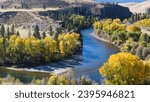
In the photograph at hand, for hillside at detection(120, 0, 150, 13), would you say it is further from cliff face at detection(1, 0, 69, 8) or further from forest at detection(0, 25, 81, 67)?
forest at detection(0, 25, 81, 67)

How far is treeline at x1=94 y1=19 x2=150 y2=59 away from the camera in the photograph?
21.4m

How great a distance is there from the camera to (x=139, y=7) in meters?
57.1

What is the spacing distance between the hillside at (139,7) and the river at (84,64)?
2861cm

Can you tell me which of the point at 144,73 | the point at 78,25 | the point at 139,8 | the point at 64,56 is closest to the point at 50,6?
the point at 78,25

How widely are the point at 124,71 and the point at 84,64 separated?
9.33 meters

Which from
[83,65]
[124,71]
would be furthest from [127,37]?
[124,71]

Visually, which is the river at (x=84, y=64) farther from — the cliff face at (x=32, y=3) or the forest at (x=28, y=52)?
the cliff face at (x=32, y=3)

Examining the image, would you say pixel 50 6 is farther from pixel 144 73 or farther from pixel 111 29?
pixel 144 73

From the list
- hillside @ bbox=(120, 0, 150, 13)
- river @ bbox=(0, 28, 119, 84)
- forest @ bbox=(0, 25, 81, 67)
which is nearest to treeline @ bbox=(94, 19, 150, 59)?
river @ bbox=(0, 28, 119, 84)

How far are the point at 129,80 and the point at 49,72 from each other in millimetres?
8790

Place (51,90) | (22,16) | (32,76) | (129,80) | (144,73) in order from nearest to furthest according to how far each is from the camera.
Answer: (51,90) < (129,80) < (144,73) < (32,76) < (22,16)

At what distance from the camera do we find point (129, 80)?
10734mm

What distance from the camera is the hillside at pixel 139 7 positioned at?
55.2 m

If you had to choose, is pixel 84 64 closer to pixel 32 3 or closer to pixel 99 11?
pixel 32 3
